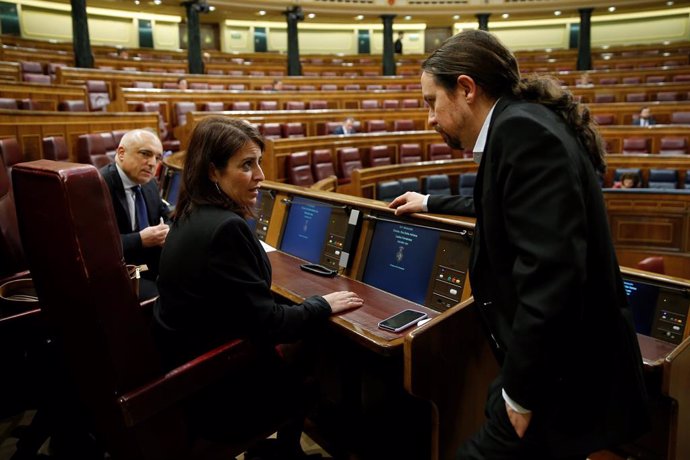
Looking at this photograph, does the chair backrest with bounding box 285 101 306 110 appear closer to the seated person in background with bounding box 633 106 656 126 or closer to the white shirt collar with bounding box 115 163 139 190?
the seated person in background with bounding box 633 106 656 126

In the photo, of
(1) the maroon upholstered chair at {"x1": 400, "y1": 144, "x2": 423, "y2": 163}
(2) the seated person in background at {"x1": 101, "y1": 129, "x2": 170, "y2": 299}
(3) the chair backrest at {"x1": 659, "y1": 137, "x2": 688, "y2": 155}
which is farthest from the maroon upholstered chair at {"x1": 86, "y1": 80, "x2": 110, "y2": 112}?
(3) the chair backrest at {"x1": 659, "y1": 137, "x2": 688, "y2": 155}

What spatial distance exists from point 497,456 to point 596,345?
0.80ft

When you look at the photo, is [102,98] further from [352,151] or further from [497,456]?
[497,456]

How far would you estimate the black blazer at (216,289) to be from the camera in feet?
4.02

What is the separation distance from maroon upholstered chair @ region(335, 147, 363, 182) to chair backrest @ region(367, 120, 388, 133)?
1558mm

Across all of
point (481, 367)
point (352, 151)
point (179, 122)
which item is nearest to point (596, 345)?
point (481, 367)

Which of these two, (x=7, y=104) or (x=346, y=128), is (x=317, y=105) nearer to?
(x=346, y=128)

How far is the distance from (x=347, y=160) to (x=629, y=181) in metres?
2.77

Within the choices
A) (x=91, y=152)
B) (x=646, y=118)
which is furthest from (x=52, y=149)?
(x=646, y=118)

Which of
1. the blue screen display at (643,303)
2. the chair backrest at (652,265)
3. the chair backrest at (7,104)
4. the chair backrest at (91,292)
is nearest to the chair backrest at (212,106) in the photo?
the chair backrest at (7,104)

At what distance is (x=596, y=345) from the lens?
862 millimetres

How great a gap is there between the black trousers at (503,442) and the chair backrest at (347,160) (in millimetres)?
4755

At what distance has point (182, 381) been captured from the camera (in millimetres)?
1174

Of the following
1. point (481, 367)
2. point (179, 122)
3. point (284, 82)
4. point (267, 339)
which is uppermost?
point (284, 82)
